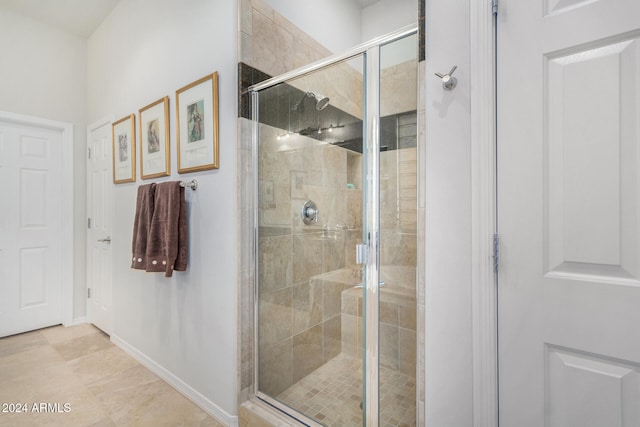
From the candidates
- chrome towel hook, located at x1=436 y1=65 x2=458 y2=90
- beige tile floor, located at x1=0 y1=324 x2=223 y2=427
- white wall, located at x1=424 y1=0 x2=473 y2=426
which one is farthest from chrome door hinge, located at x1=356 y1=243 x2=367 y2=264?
beige tile floor, located at x1=0 y1=324 x2=223 y2=427

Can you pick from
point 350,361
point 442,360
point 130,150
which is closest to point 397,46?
point 442,360

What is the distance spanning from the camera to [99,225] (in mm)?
2902

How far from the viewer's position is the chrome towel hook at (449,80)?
3.10 ft

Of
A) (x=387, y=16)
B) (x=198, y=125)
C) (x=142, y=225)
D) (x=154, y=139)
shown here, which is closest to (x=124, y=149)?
(x=154, y=139)

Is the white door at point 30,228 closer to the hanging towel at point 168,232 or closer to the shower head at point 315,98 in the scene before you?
the hanging towel at point 168,232

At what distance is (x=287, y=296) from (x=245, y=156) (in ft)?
2.71

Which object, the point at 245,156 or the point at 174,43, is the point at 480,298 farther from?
the point at 174,43

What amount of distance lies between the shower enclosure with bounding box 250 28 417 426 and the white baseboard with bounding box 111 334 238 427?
0.77 ft

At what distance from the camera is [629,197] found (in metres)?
0.76

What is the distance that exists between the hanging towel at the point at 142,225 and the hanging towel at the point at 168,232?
0.08m

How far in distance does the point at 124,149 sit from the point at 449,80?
2.55 metres

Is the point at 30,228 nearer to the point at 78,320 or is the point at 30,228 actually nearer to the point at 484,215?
the point at 78,320

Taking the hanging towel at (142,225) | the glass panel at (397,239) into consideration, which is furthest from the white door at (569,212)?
the hanging towel at (142,225)

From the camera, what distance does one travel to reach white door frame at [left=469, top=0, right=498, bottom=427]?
3.00 feet
